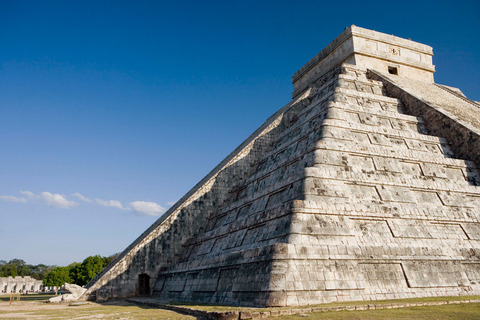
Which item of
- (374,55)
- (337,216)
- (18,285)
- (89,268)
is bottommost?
(18,285)

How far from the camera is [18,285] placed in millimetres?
48781

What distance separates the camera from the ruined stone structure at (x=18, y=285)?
4744 centimetres

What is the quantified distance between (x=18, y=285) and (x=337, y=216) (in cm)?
5079

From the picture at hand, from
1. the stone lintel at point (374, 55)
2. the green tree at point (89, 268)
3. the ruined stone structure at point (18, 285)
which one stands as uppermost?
the stone lintel at point (374, 55)

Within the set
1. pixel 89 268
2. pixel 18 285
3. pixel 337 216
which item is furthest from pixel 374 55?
pixel 18 285

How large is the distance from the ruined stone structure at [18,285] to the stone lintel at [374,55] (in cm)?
4371

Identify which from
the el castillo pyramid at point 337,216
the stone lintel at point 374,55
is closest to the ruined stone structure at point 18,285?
the el castillo pyramid at point 337,216

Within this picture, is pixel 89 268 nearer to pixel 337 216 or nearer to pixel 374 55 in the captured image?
pixel 374 55

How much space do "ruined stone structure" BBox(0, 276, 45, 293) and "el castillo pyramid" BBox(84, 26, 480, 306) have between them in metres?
40.9

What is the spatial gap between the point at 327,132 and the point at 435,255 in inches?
173

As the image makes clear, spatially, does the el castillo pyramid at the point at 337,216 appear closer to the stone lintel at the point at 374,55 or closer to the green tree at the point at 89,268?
the stone lintel at the point at 374,55

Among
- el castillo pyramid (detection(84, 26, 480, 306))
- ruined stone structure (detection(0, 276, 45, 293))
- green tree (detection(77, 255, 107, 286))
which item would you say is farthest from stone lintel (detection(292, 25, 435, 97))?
ruined stone structure (detection(0, 276, 45, 293))

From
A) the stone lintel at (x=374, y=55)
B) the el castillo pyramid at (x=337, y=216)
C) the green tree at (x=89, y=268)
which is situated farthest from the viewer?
the green tree at (x=89, y=268)

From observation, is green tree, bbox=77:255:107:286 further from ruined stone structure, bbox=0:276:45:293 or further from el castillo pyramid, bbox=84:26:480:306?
ruined stone structure, bbox=0:276:45:293
